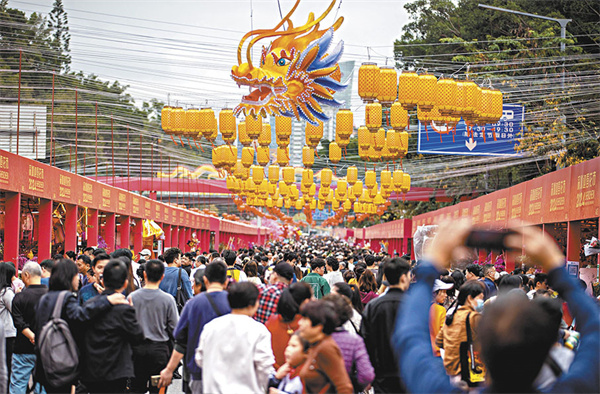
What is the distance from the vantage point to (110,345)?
233 inches

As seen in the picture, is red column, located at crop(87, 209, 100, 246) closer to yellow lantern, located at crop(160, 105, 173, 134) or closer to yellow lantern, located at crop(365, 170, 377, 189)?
yellow lantern, located at crop(160, 105, 173, 134)

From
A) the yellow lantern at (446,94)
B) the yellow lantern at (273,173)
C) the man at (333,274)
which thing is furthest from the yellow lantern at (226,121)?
the yellow lantern at (273,173)

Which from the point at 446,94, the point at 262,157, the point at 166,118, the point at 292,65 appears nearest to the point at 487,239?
the point at 446,94

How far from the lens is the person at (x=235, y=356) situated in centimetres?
511

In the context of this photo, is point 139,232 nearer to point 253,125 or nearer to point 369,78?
point 253,125

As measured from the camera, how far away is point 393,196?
42.4m

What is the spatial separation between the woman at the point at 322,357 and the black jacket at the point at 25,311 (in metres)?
3.87

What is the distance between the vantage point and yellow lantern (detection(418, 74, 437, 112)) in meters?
12.8

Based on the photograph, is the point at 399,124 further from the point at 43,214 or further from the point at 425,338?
the point at 425,338

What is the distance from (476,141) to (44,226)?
42.0 feet

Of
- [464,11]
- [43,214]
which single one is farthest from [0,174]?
[464,11]

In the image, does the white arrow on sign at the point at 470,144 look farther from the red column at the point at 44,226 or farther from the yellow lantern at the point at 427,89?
the red column at the point at 44,226

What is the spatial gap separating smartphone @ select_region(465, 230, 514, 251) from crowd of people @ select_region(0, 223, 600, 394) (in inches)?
1.3

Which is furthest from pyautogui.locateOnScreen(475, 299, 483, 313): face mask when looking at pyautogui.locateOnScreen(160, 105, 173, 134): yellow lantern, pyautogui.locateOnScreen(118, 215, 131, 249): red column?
pyautogui.locateOnScreen(118, 215, 131, 249): red column
